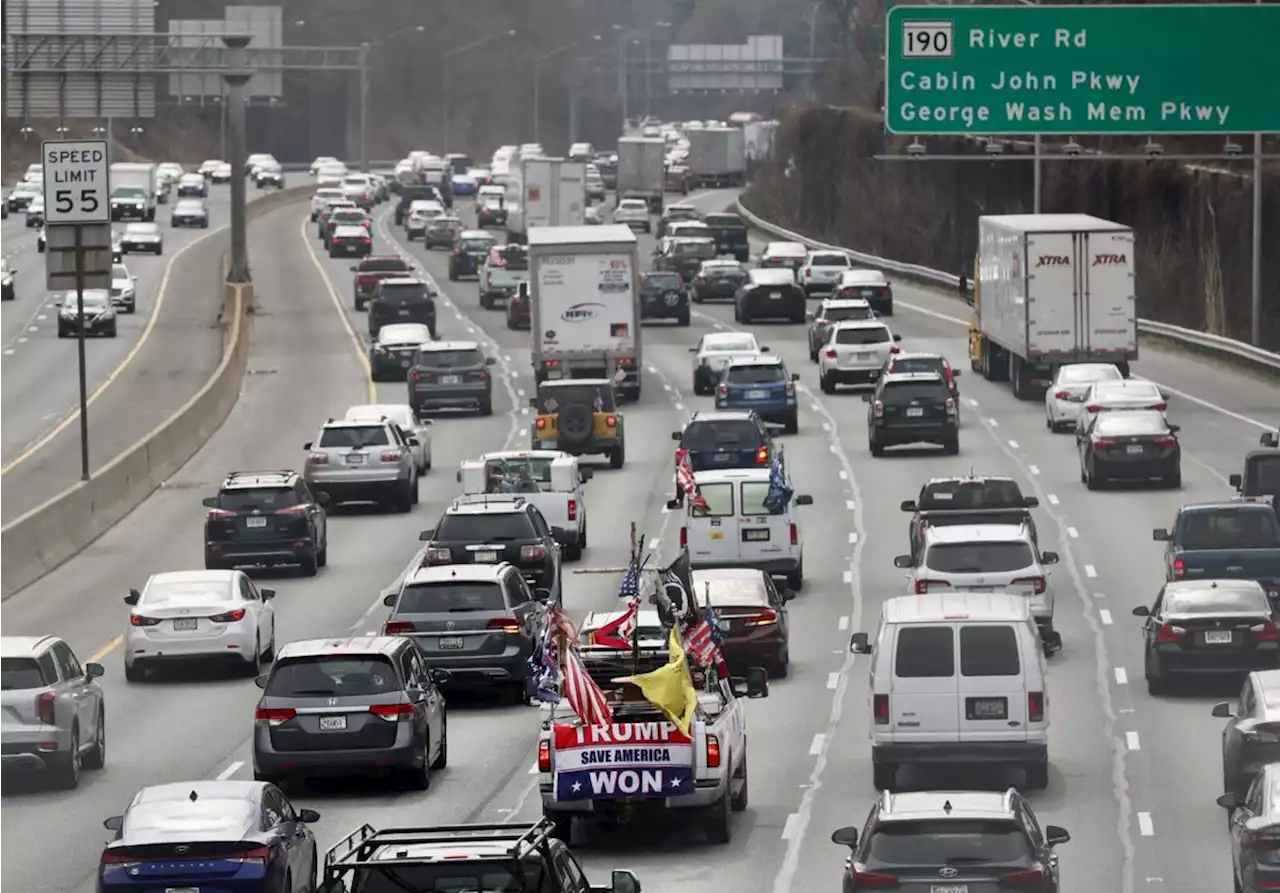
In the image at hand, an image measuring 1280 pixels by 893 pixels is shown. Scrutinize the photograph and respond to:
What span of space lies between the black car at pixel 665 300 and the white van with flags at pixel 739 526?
137 feet

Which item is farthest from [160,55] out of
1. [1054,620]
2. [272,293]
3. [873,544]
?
[1054,620]

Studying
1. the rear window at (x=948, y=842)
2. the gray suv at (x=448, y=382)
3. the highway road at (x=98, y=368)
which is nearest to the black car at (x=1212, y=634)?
the rear window at (x=948, y=842)

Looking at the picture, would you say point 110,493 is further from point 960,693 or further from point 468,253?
point 468,253

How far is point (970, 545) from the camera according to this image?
106ft

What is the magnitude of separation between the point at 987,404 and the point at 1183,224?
2452cm

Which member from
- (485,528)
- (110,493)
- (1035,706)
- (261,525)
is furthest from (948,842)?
(110,493)

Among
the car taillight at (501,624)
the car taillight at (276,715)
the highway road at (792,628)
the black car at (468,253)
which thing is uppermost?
the black car at (468,253)

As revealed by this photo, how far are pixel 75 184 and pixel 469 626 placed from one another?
20815 mm

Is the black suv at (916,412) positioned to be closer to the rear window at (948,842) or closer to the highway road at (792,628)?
the highway road at (792,628)

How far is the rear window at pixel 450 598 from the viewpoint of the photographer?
2952 centimetres

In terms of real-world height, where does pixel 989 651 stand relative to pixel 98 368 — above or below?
below

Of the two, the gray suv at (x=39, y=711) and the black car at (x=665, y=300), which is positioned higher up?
the black car at (x=665, y=300)

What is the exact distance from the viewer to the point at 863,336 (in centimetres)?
6309

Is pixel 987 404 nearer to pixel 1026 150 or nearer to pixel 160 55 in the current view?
pixel 160 55
